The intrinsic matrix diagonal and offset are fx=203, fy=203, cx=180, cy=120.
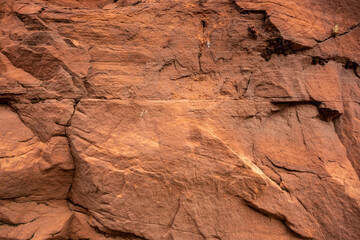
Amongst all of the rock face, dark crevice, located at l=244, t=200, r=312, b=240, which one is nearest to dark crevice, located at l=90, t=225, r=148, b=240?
the rock face

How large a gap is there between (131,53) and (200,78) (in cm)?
91

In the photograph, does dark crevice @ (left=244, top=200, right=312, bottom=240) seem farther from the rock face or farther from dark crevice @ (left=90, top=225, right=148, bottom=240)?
dark crevice @ (left=90, top=225, right=148, bottom=240)

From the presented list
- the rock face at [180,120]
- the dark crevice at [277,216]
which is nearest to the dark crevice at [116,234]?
the rock face at [180,120]

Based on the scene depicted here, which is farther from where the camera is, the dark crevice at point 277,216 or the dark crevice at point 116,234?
the dark crevice at point 116,234

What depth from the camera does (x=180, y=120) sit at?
235cm

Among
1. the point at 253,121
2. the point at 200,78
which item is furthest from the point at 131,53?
the point at 253,121

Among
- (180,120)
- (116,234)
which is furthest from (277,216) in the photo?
(116,234)

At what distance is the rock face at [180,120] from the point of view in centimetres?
220

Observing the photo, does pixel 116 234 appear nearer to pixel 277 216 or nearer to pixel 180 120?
pixel 180 120

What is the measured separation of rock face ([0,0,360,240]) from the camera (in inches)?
86.7

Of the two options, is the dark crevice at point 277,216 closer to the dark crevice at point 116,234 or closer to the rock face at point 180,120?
the rock face at point 180,120

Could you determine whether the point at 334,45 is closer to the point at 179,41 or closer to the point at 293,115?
the point at 293,115

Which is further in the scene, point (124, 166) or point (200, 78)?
point (200, 78)

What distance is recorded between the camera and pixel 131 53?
8.25 feet
